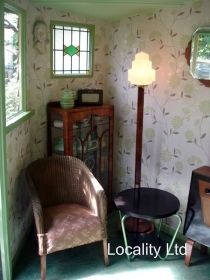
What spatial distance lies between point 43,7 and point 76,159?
4.24ft

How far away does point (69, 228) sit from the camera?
2176 mm

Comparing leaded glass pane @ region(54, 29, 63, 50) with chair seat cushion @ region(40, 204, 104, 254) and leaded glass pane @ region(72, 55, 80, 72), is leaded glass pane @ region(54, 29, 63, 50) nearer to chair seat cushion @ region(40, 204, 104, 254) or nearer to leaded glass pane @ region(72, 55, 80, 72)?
leaded glass pane @ region(72, 55, 80, 72)

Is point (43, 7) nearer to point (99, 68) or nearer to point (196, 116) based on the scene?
point (99, 68)

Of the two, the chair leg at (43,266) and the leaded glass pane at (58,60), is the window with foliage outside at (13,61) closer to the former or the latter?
the leaded glass pane at (58,60)

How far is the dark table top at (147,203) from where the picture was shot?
7.29 ft

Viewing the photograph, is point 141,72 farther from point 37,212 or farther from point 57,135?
point 37,212

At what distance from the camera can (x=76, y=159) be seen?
254 centimetres

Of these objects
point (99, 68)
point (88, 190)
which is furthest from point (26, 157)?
point (99, 68)

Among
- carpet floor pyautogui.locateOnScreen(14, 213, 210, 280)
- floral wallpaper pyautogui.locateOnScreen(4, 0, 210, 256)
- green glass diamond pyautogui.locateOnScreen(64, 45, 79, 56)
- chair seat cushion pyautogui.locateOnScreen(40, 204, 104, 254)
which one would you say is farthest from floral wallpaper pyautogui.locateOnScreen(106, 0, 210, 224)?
chair seat cushion pyautogui.locateOnScreen(40, 204, 104, 254)

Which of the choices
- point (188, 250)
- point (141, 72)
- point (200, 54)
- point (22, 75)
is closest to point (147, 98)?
point (141, 72)

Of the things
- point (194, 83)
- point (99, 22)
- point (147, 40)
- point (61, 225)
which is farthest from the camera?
point (99, 22)

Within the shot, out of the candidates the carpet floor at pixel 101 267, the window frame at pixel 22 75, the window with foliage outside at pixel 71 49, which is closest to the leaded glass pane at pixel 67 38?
the window with foliage outside at pixel 71 49

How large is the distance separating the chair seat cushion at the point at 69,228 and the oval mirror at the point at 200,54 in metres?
1.35

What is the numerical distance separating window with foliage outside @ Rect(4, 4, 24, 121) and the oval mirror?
1321 millimetres
